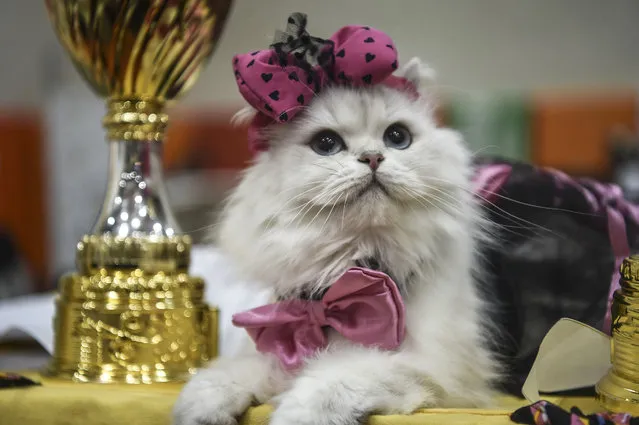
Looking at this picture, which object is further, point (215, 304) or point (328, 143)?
point (215, 304)

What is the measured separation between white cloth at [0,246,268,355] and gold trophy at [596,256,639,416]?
41 cm

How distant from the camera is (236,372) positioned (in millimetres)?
714

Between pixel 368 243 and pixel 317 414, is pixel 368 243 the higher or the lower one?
the higher one

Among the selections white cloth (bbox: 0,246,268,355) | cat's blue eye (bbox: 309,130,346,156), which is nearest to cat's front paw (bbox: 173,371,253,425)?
white cloth (bbox: 0,246,268,355)

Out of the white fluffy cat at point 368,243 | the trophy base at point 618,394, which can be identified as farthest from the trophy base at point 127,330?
the trophy base at point 618,394

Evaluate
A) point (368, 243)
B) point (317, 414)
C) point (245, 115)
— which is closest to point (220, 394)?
point (317, 414)

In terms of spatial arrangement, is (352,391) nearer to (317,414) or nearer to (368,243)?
(317,414)

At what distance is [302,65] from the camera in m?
0.72

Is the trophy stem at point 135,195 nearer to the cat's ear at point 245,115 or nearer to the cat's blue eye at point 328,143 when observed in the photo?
the cat's ear at point 245,115

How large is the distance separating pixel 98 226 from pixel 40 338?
202mm

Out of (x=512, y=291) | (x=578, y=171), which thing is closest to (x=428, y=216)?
(x=512, y=291)

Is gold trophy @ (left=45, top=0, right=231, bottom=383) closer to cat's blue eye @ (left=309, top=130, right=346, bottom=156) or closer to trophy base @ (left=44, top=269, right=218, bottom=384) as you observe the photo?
trophy base @ (left=44, top=269, right=218, bottom=384)

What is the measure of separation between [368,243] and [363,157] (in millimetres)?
95

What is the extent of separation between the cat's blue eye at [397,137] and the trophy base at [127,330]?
34cm
